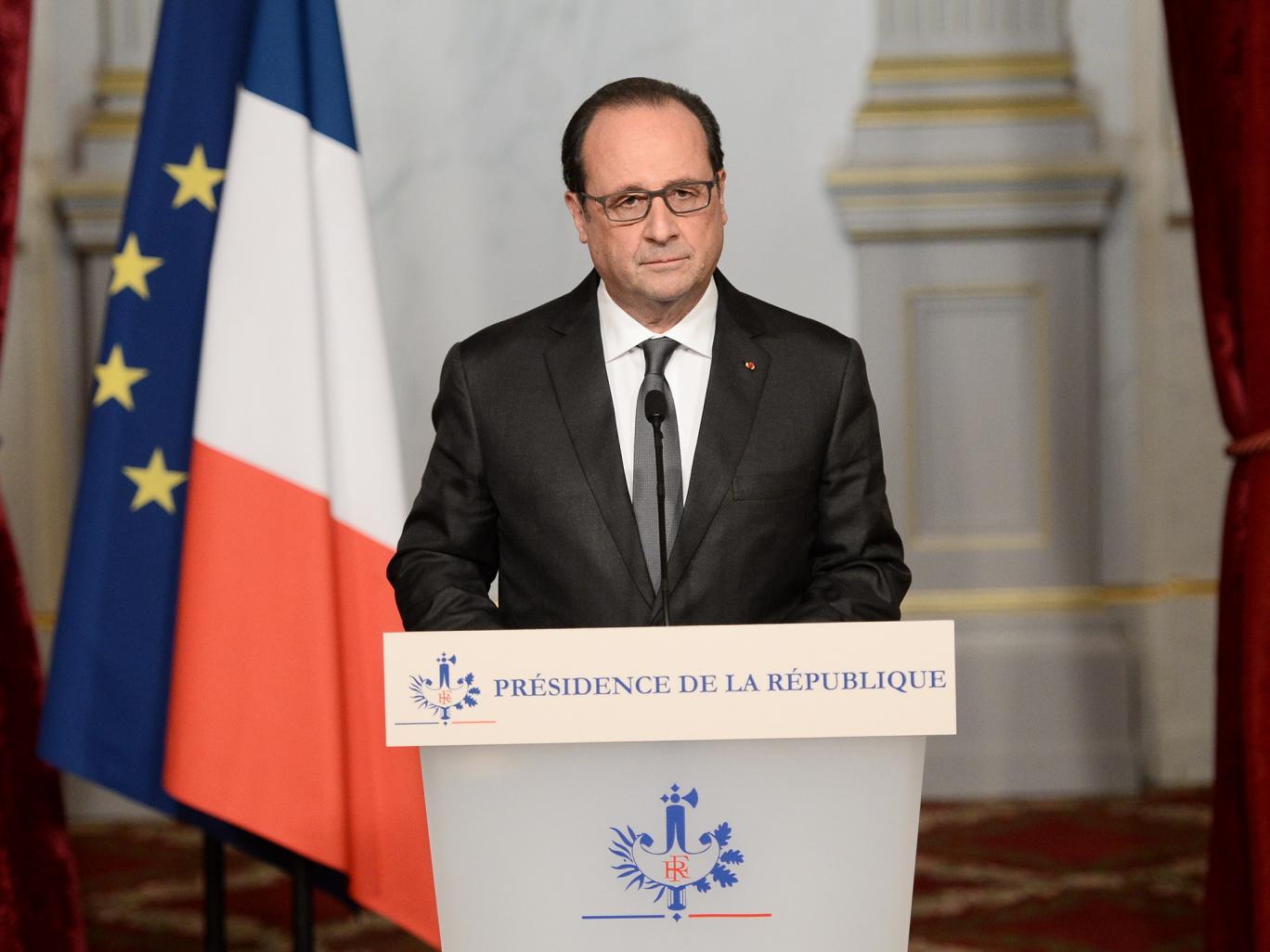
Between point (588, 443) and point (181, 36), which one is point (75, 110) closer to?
point (181, 36)

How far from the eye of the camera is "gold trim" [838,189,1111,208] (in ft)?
15.0

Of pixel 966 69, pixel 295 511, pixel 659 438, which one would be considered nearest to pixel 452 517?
pixel 659 438

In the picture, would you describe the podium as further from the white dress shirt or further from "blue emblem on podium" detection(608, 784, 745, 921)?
the white dress shirt

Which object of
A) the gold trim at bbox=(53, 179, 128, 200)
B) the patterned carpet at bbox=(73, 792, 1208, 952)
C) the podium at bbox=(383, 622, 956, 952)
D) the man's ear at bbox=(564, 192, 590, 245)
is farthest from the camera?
the gold trim at bbox=(53, 179, 128, 200)

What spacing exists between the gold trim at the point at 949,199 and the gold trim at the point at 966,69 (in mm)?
385

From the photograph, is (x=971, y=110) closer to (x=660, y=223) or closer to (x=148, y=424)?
→ (x=148, y=424)

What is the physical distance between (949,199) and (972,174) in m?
0.11

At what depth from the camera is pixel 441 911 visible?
1435mm

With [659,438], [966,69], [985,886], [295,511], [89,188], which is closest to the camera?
[659,438]

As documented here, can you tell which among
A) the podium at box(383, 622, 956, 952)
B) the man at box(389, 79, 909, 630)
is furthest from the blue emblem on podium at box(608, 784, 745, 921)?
the man at box(389, 79, 909, 630)

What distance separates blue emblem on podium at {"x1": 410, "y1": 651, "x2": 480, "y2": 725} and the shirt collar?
0.71 metres

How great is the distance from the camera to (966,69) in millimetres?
4637

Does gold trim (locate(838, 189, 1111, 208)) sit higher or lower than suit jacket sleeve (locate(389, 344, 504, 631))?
higher

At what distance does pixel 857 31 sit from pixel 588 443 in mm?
3140
